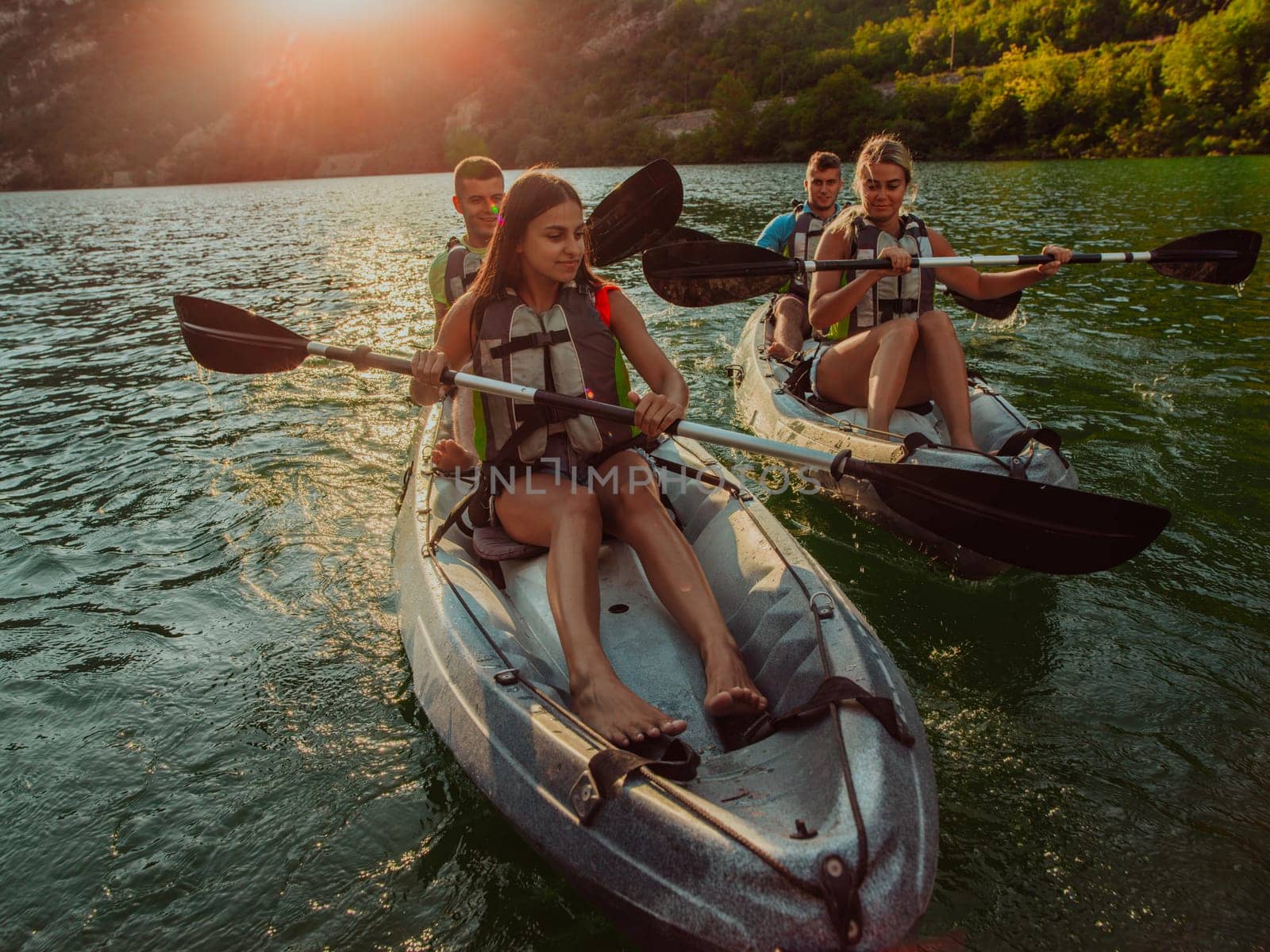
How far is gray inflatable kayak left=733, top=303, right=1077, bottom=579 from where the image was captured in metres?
4.02

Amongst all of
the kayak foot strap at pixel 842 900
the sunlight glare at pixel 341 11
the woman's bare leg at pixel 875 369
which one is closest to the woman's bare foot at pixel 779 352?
the woman's bare leg at pixel 875 369

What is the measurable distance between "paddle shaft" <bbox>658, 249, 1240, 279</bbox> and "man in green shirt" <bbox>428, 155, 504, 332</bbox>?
1180 millimetres

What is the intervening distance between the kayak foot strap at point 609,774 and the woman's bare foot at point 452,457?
228 cm

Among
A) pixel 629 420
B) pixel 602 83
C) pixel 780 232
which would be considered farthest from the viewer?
pixel 602 83

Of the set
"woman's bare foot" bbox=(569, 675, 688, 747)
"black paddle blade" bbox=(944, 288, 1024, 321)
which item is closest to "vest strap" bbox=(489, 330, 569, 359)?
"woman's bare foot" bbox=(569, 675, 688, 747)

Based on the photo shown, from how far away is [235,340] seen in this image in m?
4.60

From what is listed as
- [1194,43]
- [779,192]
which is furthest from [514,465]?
[1194,43]

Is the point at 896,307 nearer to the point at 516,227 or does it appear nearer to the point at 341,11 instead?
the point at 516,227

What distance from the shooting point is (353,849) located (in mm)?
2844

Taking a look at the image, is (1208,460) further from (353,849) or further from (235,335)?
(235,335)

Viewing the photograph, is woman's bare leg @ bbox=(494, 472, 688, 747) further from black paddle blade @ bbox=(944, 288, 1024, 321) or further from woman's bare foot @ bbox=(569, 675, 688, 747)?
black paddle blade @ bbox=(944, 288, 1024, 321)

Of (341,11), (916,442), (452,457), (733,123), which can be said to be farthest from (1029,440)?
(341,11)

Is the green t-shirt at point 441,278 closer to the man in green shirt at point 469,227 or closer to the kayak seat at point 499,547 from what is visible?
the man in green shirt at point 469,227

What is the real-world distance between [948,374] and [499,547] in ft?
8.77
